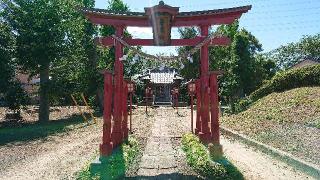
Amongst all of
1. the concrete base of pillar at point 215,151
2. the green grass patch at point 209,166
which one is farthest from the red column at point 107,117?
the concrete base of pillar at point 215,151

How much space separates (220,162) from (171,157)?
1.82 meters

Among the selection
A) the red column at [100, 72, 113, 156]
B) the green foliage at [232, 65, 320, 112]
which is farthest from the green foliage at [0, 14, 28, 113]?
the red column at [100, 72, 113, 156]

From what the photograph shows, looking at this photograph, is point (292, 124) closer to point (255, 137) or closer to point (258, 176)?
point (255, 137)

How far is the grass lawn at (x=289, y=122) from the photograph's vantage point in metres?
12.2

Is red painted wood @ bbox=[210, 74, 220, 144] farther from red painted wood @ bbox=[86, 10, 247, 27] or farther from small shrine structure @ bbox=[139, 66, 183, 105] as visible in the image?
small shrine structure @ bbox=[139, 66, 183, 105]

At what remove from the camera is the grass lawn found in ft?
40.2

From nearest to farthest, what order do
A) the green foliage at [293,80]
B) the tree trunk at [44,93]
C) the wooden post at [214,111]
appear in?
the wooden post at [214,111], the green foliage at [293,80], the tree trunk at [44,93]

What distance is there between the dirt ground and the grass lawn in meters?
1.00

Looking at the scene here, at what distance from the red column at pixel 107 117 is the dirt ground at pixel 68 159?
88 cm

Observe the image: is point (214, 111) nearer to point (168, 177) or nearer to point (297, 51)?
point (168, 177)

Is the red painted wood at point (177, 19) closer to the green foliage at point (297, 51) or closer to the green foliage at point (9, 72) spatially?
the green foliage at point (9, 72)

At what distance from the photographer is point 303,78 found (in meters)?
23.9

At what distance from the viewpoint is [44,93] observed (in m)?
25.6

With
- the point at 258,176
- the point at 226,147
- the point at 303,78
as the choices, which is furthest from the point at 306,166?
the point at 303,78
